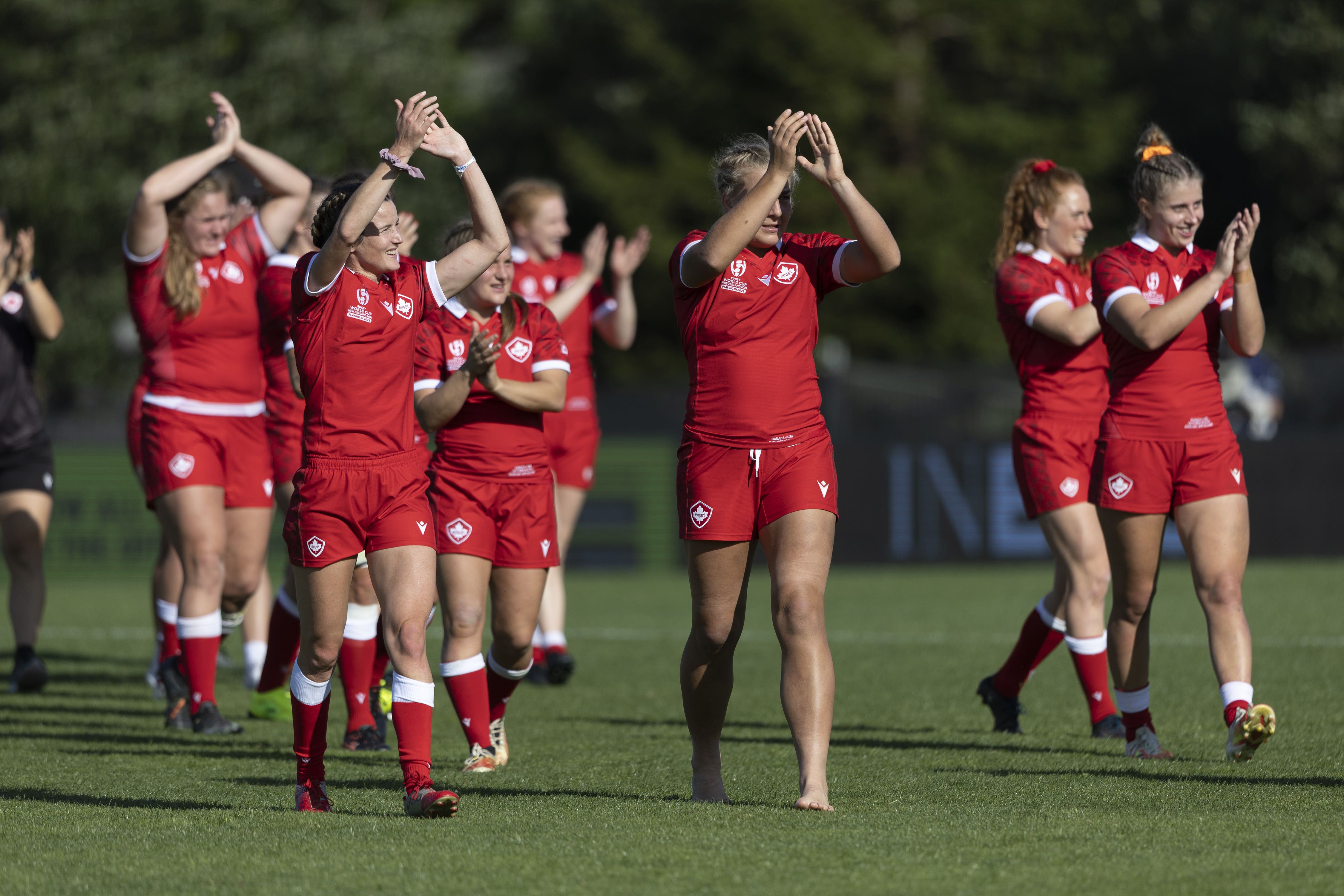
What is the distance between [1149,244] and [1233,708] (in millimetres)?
1797

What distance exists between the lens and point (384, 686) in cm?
764

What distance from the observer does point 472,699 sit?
20.8ft

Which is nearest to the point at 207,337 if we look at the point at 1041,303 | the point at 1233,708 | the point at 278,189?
the point at 278,189

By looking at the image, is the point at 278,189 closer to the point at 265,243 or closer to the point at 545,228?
the point at 265,243

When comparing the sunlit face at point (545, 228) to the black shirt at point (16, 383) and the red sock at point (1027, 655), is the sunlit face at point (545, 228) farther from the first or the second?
the red sock at point (1027, 655)

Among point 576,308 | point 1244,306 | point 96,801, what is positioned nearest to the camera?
point 96,801

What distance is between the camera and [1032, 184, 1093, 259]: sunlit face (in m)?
7.34

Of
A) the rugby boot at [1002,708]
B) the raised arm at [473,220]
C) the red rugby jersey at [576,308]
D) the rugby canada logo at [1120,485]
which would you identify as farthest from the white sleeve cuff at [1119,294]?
the red rugby jersey at [576,308]

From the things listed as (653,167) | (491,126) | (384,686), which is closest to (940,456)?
(384,686)

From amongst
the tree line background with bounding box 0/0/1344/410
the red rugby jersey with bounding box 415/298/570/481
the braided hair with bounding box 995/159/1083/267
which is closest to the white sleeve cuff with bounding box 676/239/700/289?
the red rugby jersey with bounding box 415/298/570/481

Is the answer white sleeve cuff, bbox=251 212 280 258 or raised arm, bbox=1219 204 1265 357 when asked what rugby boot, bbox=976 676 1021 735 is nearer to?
raised arm, bbox=1219 204 1265 357

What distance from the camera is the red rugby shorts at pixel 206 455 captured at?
7.44 meters

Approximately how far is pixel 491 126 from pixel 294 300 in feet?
121

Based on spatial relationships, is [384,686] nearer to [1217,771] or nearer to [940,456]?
[1217,771]
